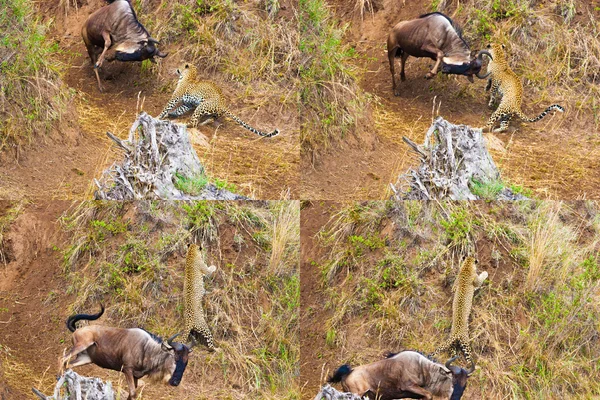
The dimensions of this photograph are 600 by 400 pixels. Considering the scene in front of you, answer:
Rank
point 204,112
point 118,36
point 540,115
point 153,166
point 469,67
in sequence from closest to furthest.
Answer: point 153,166, point 204,112, point 540,115, point 469,67, point 118,36

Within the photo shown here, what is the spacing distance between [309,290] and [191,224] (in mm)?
1481

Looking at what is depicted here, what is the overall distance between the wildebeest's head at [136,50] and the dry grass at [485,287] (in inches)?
136

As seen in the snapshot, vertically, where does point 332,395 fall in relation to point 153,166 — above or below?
below

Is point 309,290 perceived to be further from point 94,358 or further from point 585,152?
point 585,152

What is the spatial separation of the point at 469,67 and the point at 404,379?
447cm

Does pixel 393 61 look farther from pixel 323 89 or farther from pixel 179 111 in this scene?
pixel 179 111

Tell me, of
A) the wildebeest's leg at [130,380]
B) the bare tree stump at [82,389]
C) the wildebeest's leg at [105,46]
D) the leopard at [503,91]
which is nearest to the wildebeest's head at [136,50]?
the wildebeest's leg at [105,46]

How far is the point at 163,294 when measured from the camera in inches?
421

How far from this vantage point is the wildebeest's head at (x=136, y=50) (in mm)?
12625

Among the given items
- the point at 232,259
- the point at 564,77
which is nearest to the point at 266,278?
the point at 232,259

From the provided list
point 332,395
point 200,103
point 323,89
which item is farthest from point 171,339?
point 323,89

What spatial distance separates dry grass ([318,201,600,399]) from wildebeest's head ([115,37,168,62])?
3.46m

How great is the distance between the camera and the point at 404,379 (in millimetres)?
9516

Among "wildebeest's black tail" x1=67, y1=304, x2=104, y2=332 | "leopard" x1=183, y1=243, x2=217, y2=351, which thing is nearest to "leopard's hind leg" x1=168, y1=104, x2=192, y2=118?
"leopard" x1=183, y1=243, x2=217, y2=351
